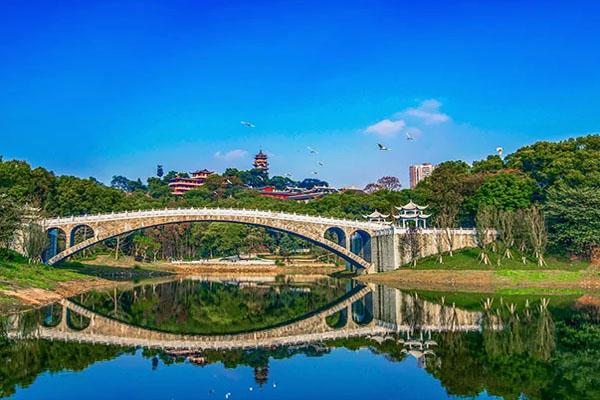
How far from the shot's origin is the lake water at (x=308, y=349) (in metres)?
14.4

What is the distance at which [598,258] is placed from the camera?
39.1 m

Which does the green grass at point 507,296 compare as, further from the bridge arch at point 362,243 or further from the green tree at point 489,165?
the green tree at point 489,165

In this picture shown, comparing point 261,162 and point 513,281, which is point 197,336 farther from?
point 261,162

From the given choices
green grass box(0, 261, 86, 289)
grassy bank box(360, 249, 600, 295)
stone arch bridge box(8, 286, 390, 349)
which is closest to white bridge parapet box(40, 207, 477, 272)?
grassy bank box(360, 249, 600, 295)

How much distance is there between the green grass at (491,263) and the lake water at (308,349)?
6958 millimetres

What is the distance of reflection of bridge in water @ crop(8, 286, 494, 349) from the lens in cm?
2159

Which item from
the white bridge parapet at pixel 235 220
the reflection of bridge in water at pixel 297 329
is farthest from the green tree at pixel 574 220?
the reflection of bridge in water at pixel 297 329

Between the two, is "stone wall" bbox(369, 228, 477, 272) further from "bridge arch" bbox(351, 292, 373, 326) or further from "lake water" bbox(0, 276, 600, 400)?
"lake water" bbox(0, 276, 600, 400)

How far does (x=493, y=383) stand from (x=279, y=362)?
Answer: 6295mm

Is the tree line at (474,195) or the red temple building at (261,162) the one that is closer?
the tree line at (474,195)

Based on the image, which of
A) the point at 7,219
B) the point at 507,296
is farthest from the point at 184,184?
the point at 507,296

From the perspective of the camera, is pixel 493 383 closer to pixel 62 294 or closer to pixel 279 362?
pixel 279 362

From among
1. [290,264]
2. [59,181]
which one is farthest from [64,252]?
[290,264]

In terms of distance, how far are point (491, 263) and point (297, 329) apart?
2143 cm
